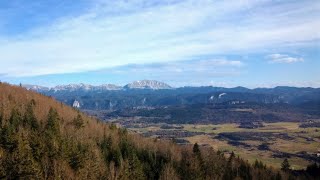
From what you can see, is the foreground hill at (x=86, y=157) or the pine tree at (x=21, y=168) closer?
the pine tree at (x=21, y=168)

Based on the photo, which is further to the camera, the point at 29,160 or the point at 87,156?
the point at 87,156

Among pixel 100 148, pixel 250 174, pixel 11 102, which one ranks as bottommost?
pixel 250 174

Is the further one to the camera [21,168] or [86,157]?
[86,157]

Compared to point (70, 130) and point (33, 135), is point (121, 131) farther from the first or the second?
point (33, 135)

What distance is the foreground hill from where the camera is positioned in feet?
307

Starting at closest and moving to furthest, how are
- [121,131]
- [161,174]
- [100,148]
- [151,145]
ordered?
[161,174] → [100,148] → [151,145] → [121,131]

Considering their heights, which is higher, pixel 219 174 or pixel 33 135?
pixel 33 135

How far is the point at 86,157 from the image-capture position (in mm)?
107062

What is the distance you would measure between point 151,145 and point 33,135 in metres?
59.6

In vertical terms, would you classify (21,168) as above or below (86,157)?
above

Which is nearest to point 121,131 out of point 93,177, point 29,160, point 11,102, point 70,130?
point 70,130

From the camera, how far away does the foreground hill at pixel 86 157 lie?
307ft

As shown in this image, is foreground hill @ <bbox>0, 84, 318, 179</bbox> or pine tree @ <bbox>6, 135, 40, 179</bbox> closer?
pine tree @ <bbox>6, 135, 40, 179</bbox>

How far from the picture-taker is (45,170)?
9206cm
